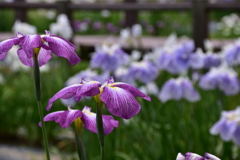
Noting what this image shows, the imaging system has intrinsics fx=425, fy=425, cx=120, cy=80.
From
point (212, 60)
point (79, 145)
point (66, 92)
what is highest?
point (66, 92)

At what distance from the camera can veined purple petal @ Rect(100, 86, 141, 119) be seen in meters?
0.68

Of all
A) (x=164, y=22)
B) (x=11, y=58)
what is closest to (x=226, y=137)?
(x=11, y=58)

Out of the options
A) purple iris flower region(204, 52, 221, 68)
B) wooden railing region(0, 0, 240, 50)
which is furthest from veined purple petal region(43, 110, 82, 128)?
wooden railing region(0, 0, 240, 50)

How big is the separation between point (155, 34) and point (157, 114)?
745 cm

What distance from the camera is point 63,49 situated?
75 centimetres

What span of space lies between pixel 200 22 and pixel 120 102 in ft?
9.48

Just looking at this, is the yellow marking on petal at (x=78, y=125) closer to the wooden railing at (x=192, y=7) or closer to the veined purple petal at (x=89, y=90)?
the veined purple petal at (x=89, y=90)

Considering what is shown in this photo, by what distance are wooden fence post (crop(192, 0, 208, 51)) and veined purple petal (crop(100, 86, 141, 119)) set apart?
2.77m

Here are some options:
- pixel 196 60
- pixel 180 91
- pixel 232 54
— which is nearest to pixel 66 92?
pixel 180 91

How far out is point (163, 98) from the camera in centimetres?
217

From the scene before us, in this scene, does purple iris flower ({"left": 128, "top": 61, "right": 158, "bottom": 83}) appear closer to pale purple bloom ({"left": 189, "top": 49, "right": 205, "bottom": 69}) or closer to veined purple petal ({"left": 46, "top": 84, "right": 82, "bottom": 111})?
pale purple bloom ({"left": 189, "top": 49, "right": 205, "bottom": 69})

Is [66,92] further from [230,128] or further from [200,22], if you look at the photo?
[200,22]

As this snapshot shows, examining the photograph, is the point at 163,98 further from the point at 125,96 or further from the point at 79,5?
the point at 79,5

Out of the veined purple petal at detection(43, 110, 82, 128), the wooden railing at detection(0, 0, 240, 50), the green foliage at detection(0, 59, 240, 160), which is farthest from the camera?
the wooden railing at detection(0, 0, 240, 50)
